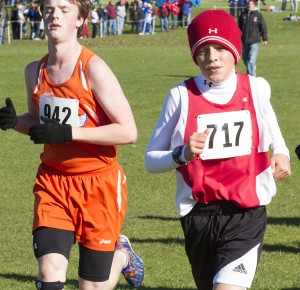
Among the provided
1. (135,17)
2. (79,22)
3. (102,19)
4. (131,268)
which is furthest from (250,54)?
(135,17)

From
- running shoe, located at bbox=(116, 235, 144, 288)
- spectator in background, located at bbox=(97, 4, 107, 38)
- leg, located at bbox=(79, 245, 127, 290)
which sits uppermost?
leg, located at bbox=(79, 245, 127, 290)

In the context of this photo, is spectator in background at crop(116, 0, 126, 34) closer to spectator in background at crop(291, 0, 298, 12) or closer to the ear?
spectator in background at crop(291, 0, 298, 12)

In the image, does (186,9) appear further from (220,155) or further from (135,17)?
(220,155)

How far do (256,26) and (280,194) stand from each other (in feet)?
44.2

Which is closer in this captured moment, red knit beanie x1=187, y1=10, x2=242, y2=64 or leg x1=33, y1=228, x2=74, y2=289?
red knit beanie x1=187, y1=10, x2=242, y2=64

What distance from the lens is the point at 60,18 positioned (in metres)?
5.49

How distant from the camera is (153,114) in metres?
19.0

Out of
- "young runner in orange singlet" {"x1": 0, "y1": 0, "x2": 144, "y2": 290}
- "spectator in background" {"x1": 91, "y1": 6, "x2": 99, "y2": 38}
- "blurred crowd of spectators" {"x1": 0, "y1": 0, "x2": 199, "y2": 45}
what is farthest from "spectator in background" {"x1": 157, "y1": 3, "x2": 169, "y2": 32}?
"young runner in orange singlet" {"x1": 0, "y1": 0, "x2": 144, "y2": 290}

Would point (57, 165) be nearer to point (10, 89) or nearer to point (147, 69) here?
point (10, 89)

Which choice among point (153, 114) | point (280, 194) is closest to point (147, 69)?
point (153, 114)

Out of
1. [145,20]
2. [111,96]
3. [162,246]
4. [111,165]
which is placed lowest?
[145,20]

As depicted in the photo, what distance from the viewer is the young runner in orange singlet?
5395 mm

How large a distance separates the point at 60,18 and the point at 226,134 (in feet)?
3.98

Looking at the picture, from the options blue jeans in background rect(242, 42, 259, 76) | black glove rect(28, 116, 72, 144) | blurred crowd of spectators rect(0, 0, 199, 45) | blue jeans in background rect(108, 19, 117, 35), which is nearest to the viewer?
black glove rect(28, 116, 72, 144)
